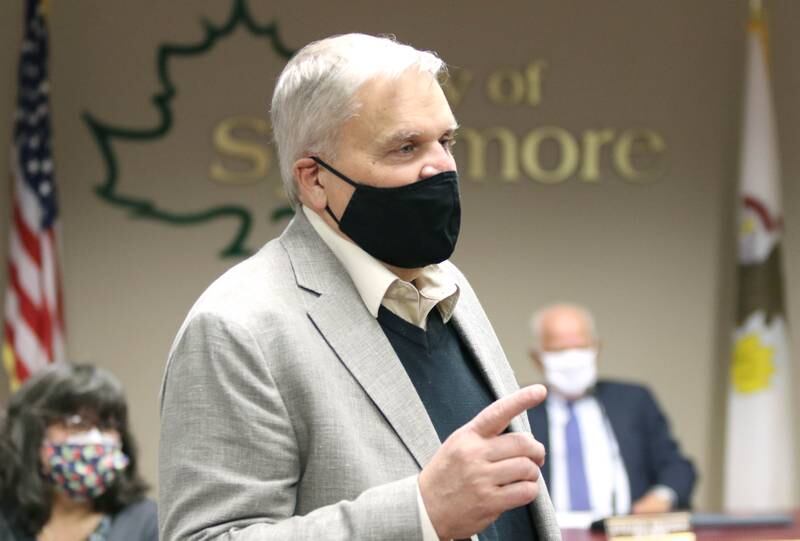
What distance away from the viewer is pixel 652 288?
6434 millimetres

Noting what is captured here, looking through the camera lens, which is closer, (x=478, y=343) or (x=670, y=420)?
(x=478, y=343)

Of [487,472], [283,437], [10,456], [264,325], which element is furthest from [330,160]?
[10,456]

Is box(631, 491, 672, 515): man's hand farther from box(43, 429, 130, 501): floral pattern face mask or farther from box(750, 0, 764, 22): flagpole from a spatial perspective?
box(43, 429, 130, 501): floral pattern face mask

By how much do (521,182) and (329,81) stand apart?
15.4 feet

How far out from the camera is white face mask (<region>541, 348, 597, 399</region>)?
5.54 meters

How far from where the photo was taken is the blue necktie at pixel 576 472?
5250 mm

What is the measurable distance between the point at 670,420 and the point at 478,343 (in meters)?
4.72

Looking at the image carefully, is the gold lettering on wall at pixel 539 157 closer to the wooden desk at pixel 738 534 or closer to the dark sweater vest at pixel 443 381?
the wooden desk at pixel 738 534

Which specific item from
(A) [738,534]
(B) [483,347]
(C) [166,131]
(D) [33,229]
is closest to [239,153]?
(C) [166,131]

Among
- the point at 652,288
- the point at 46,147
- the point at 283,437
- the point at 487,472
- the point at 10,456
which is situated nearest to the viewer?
the point at 487,472

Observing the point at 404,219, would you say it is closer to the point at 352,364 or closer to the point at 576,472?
the point at 352,364

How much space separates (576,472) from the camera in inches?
209

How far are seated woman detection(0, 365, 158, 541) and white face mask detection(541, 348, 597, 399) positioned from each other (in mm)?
Result: 2366

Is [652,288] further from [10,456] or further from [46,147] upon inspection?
[10,456]
